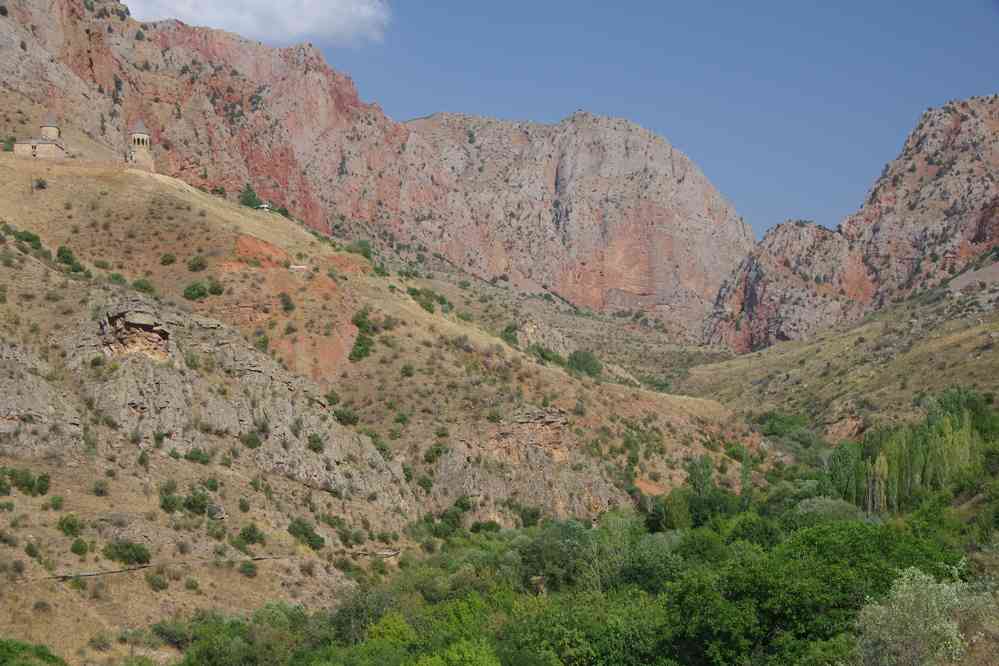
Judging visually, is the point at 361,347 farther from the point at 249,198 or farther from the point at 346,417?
the point at 249,198

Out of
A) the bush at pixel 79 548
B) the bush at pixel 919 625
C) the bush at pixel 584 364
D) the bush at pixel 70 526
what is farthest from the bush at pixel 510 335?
the bush at pixel 919 625

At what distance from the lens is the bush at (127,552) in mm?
55344

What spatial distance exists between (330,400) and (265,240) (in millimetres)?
16878

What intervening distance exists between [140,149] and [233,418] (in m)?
43.2

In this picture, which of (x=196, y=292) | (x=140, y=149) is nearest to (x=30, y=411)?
(x=196, y=292)

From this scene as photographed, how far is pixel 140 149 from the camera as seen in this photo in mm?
106062

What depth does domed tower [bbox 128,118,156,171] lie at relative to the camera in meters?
104

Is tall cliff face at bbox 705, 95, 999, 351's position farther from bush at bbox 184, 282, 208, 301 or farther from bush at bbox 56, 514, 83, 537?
bush at bbox 56, 514, 83, 537

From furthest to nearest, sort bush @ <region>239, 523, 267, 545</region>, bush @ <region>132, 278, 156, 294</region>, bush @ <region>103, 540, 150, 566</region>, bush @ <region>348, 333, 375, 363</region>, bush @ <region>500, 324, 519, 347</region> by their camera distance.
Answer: bush @ <region>500, 324, 519, 347</region> → bush @ <region>348, 333, 375, 363</region> → bush @ <region>132, 278, 156, 294</region> → bush @ <region>239, 523, 267, 545</region> → bush @ <region>103, 540, 150, 566</region>

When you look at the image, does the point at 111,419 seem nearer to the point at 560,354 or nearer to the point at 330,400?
the point at 330,400

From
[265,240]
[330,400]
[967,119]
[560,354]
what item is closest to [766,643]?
[330,400]

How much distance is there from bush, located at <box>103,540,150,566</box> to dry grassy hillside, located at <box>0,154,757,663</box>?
16.3 inches

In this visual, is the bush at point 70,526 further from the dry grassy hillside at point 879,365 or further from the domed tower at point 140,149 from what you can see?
the dry grassy hillside at point 879,365

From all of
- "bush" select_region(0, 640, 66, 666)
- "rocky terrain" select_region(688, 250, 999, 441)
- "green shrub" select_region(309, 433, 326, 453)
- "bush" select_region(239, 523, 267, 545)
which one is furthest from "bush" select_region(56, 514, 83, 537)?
"rocky terrain" select_region(688, 250, 999, 441)
